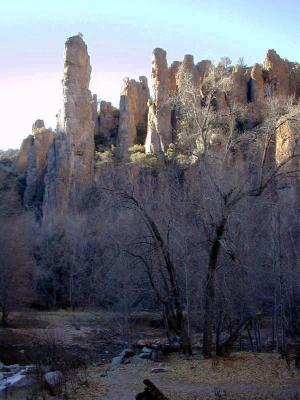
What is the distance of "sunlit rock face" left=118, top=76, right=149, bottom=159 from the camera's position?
6698 cm

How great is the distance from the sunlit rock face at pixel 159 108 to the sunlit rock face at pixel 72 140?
7.51m

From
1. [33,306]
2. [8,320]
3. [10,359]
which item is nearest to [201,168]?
[10,359]

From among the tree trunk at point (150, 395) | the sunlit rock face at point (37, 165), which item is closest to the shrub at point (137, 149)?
the sunlit rock face at point (37, 165)

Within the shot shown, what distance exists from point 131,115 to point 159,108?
7842mm

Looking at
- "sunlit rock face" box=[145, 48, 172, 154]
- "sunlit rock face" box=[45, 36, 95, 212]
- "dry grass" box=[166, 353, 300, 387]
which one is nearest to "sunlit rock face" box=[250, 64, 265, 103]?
"sunlit rock face" box=[145, 48, 172, 154]

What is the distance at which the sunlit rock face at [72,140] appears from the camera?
201 ft

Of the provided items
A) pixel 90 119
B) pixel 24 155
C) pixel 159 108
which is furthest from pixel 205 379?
pixel 24 155

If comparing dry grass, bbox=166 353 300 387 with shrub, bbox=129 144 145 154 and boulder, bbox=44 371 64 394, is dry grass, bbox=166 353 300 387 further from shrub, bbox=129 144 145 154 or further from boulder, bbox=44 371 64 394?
shrub, bbox=129 144 145 154

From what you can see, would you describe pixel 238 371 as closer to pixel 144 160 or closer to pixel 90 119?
pixel 144 160

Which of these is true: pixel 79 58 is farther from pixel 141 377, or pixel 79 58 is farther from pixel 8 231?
pixel 141 377

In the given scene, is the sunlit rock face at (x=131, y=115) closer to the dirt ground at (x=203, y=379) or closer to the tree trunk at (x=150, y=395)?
the dirt ground at (x=203, y=379)

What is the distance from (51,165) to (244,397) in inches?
2160

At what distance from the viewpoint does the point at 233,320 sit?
60.6ft

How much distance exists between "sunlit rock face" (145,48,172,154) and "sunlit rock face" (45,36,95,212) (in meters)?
7.51
